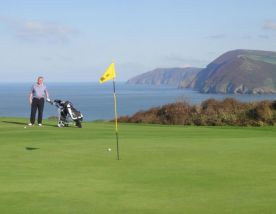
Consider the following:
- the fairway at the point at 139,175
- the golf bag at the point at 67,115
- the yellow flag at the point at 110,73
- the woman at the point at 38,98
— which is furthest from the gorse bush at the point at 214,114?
the yellow flag at the point at 110,73

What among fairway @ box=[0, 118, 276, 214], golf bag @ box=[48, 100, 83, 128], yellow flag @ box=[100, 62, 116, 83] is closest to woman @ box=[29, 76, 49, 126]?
golf bag @ box=[48, 100, 83, 128]

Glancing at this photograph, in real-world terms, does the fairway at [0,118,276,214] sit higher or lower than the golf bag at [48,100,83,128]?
lower

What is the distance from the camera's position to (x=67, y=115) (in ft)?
82.5

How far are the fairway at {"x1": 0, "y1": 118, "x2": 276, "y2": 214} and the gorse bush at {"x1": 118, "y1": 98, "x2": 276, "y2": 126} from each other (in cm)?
1286

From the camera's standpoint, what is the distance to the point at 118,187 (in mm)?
10477

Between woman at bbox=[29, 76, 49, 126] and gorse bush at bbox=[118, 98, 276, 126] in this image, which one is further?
gorse bush at bbox=[118, 98, 276, 126]

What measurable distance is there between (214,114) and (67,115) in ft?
37.3

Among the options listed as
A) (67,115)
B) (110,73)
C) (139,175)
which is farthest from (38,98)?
(139,175)

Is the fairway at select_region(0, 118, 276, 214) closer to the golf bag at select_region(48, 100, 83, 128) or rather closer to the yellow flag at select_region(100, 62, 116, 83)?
the yellow flag at select_region(100, 62, 116, 83)

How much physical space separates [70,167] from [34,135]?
25.7 ft

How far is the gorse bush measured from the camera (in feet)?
104

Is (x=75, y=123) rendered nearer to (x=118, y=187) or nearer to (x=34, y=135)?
(x=34, y=135)

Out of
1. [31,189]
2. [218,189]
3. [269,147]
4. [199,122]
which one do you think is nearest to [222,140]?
[269,147]

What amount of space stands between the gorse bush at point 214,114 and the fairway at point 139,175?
12.9 metres
